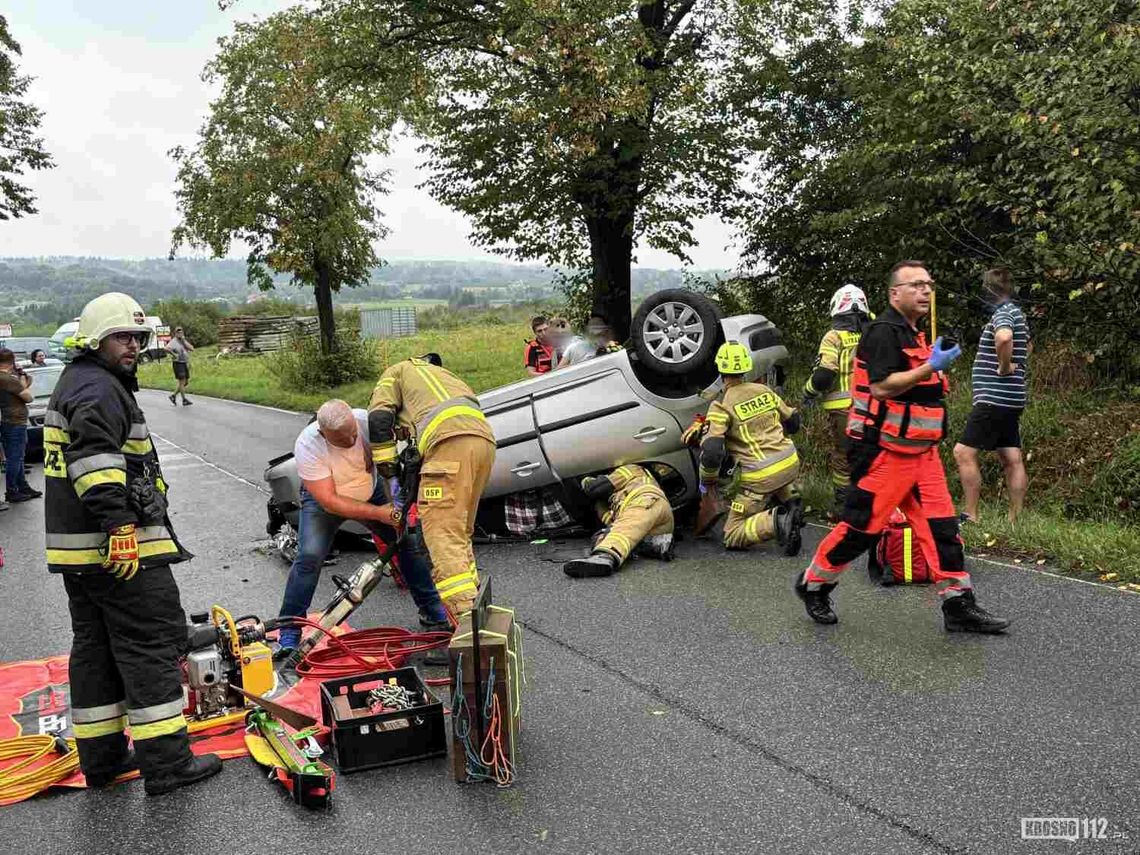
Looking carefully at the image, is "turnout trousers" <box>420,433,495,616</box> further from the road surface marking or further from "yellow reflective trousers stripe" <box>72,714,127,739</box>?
the road surface marking

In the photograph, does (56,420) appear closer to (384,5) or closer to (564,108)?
(564,108)

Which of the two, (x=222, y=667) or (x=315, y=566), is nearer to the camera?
(x=222, y=667)

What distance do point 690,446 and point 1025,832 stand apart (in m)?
4.74

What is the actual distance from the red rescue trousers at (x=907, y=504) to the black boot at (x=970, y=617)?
2.1 inches

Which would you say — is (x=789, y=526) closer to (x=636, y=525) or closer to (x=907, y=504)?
(x=636, y=525)

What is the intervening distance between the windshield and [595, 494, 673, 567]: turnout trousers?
1343 cm

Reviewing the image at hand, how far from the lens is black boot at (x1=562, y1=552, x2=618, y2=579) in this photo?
7191mm

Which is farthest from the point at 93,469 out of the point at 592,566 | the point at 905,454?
the point at 905,454

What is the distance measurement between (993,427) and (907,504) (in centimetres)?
228

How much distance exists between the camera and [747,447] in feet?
25.2

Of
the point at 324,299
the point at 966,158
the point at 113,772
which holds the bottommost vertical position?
the point at 113,772

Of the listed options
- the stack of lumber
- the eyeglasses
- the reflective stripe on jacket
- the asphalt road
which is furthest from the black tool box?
the stack of lumber

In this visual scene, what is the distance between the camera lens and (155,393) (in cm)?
3055

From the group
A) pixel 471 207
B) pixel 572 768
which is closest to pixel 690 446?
pixel 572 768
